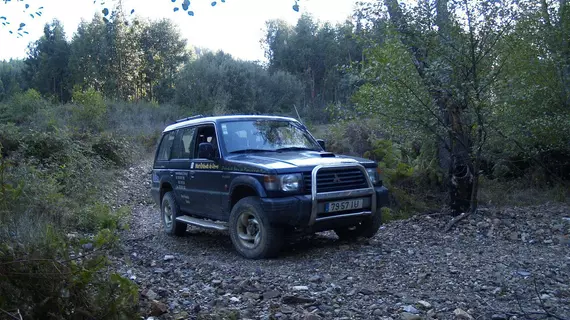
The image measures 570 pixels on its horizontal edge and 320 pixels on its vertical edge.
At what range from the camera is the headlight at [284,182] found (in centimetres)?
656

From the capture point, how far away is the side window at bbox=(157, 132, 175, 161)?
9.44 metres

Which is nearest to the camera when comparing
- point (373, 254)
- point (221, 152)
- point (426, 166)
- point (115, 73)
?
point (373, 254)

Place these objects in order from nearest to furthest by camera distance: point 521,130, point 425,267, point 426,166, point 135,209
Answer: point 425,267, point 521,130, point 426,166, point 135,209

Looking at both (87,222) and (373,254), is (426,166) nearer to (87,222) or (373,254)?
(373,254)

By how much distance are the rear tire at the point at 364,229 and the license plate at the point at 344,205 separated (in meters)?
0.35

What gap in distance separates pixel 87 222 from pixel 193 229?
1.93 metres

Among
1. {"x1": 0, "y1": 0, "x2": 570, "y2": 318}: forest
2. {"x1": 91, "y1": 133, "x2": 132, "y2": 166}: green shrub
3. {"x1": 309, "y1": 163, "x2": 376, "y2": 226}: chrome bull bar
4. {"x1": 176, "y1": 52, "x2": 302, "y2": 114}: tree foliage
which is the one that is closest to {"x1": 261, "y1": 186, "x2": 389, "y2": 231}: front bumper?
{"x1": 309, "y1": 163, "x2": 376, "y2": 226}: chrome bull bar

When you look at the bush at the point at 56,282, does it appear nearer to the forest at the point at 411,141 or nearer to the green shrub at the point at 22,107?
the forest at the point at 411,141

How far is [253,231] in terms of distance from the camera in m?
7.12

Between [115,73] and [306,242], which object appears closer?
[306,242]

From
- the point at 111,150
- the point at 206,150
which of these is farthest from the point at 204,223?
the point at 111,150

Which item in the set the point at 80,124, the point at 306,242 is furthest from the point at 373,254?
the point at 80,124

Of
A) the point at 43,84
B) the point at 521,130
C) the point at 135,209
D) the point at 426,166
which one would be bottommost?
the point at 135,209

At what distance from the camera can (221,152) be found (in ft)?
25.1
